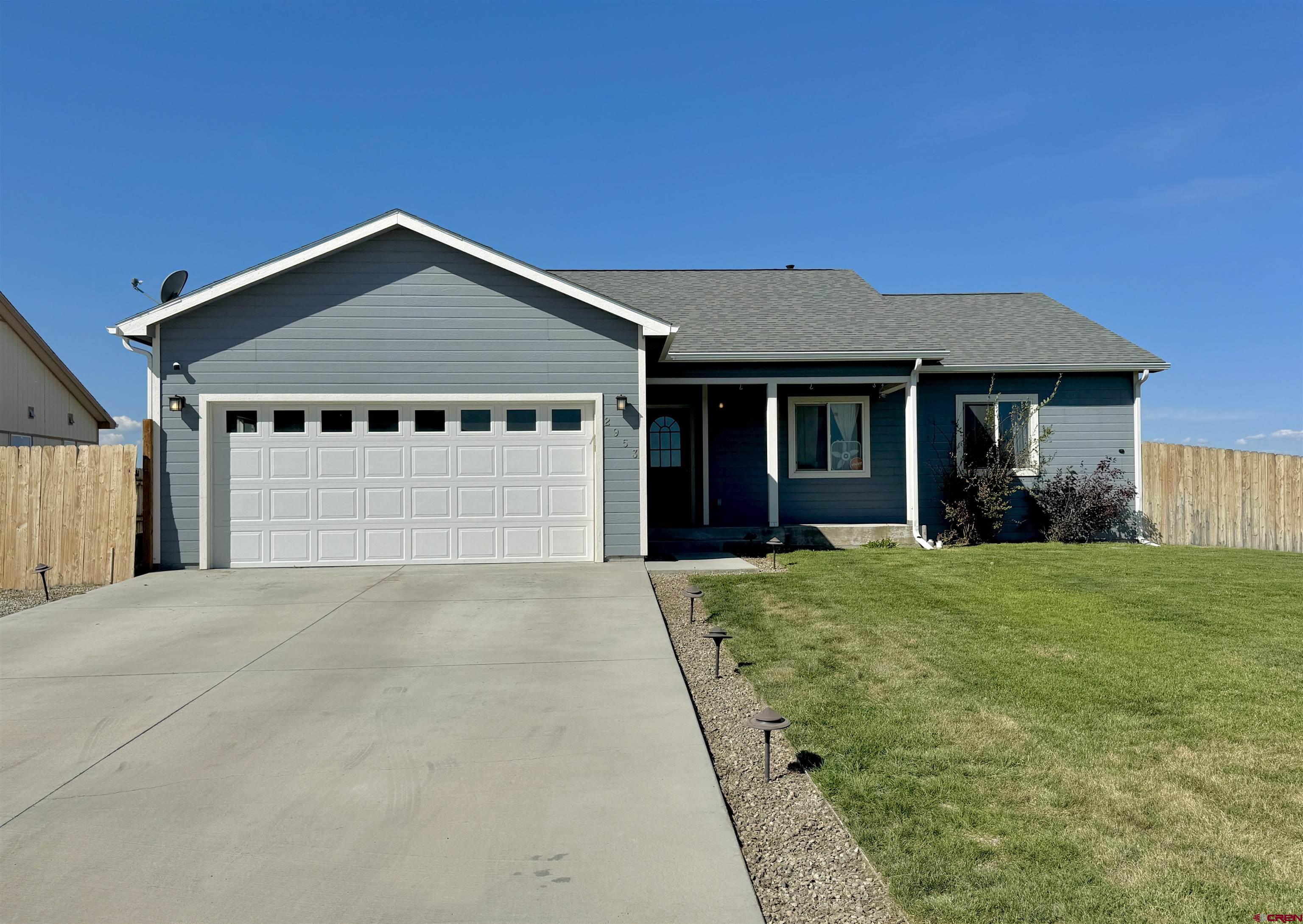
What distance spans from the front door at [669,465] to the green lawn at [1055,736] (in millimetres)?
6181

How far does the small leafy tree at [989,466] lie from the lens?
510 inches

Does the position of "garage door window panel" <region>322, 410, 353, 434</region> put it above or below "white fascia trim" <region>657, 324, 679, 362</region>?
below

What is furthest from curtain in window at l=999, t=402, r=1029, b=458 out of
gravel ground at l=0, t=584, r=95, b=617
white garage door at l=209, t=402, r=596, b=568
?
gravel ground at l=0, t=584, r=95, b=617

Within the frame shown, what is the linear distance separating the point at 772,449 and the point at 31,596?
10171mm

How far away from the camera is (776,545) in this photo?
11289mm

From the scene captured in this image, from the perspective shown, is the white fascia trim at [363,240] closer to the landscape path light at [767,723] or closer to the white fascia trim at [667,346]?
the white fascia trim at [667,346]

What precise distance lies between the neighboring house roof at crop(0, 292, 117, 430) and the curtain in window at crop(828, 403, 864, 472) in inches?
635

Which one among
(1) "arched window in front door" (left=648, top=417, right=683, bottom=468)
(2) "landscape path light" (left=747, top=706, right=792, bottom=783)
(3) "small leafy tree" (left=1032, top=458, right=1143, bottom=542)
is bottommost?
(2) "landscape path light" (left=747, top=706, right=792, bottom=783)

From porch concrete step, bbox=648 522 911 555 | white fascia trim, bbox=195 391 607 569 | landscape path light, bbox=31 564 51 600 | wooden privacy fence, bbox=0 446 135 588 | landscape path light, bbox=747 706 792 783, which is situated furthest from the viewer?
porch concrete step, bbox=648 522 911 555

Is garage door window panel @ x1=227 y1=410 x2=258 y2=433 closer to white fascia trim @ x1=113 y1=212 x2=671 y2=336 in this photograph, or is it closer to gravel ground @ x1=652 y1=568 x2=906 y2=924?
white fascia trim @ x1=113 y1=212 x2=671 y2=336

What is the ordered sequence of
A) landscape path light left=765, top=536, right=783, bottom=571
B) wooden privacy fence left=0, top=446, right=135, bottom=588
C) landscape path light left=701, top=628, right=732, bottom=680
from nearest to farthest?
landscape path light left=701, top=628, right=732, bottom=680 < wooden privacy fence left=0, top=446, right=135, bottom=588 < landscape path light left=765, top=536, right=783, bottom=571

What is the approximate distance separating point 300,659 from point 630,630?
260 centimetres

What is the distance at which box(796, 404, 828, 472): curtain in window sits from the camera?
13734 mm

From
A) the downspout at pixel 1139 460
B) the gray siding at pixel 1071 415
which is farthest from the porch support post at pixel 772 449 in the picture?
the downspout at pixel 1139 460
